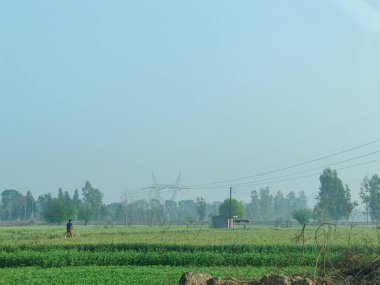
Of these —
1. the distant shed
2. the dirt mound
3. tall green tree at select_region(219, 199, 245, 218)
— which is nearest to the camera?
the dirt mound

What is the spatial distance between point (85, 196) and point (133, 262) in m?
147

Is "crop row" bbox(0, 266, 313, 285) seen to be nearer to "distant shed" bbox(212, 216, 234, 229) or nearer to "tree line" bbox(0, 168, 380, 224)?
"tree line" bbox(0, 168, 380, 224)

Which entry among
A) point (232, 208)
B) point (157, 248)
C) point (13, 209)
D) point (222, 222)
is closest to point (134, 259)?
point (157, 248)

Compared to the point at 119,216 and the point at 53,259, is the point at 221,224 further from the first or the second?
the point at 119,216

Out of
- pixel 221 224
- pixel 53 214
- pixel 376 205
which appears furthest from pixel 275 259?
pixel 376 205

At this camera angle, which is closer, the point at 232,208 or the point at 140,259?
the point at 140,259

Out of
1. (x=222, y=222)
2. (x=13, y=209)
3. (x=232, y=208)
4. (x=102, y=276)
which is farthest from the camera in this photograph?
(x=13, y=209)

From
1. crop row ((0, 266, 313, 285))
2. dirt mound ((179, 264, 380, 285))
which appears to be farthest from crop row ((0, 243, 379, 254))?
dirt mound ((179, 264, 380, 285))

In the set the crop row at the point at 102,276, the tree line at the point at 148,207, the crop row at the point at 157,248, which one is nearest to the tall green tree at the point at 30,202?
the tree line at the point at 148,207

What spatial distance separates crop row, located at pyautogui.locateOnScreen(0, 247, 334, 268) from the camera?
29.2 metres

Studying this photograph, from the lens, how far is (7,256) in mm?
31109

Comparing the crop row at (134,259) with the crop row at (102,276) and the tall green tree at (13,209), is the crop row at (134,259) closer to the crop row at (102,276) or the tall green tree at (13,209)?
the crop row at (102,276)

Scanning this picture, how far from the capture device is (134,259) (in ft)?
100

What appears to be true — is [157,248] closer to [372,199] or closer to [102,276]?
[102,276]
